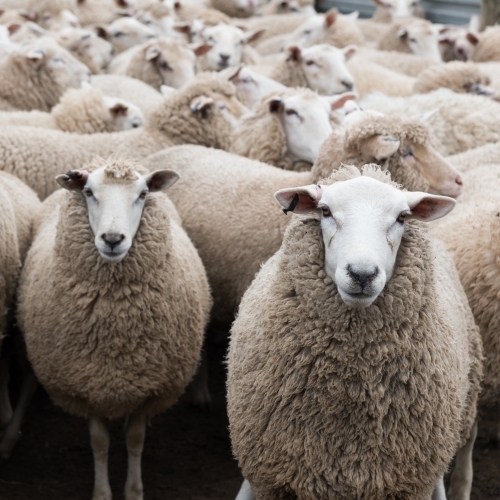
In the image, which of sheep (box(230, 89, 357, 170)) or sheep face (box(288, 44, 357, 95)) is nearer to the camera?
sheep (box(230, 89, 357, 170))

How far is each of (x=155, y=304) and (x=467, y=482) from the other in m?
1.68

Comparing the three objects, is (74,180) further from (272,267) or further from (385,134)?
(385,134)

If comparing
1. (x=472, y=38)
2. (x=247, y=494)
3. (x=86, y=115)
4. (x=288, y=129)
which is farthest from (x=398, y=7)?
(x=247, y=494)

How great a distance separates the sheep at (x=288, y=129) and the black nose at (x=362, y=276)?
110 inches

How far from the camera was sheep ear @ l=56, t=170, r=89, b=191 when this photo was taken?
3820mm

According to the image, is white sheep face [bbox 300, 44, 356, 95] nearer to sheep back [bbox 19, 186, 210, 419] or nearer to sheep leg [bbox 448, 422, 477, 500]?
sheep back [bbox 19, 186, 210, 419]

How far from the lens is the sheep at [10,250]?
4.35 m

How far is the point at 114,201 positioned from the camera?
374 cm

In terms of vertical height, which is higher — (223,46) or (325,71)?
(325,71)

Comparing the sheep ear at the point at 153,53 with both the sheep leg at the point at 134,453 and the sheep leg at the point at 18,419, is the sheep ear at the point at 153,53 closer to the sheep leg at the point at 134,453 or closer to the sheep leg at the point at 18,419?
the sheep leg at the point at 18,419

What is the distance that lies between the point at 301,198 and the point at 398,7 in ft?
35.5

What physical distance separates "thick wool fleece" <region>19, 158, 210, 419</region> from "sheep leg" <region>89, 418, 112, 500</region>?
0.10 m

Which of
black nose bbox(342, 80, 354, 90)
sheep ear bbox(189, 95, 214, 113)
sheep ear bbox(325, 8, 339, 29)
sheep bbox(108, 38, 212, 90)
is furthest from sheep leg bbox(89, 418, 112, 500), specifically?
sheep ear bbox(325, 8, 339, 29)

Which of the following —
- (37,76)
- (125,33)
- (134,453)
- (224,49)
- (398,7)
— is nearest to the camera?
(134,453)
